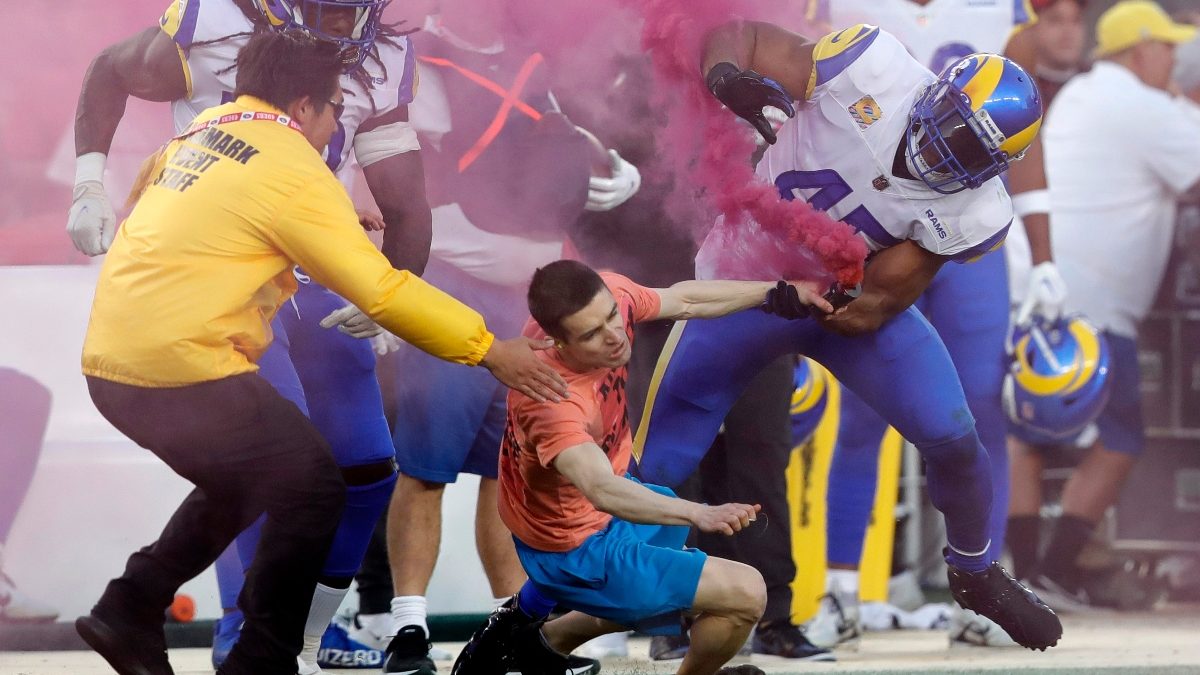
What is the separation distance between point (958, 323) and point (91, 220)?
7.53 ft

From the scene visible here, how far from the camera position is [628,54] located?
14.0 feet

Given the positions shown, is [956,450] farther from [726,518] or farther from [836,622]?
[836,622]

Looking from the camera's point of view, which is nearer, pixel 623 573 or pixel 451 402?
pixel 623 573

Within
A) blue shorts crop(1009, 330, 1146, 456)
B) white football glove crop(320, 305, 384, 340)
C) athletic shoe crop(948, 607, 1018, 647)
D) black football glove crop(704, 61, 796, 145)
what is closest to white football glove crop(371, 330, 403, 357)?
white football glove crop(320, 305, 384, 340)

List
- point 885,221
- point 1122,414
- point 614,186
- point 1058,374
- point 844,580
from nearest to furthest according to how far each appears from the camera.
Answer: point 885,221 → point 614,186 → point 844,580 → point 1058,374 → point 1122,414

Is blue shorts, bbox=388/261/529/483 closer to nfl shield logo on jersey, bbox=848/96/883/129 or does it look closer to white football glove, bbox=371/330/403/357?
white football glove, bbox=371/330/403/357

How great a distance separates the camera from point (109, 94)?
3.86 meters

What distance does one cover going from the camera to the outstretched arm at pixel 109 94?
3801 mm

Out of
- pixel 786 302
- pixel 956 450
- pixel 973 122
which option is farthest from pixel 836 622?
pixel 973 122

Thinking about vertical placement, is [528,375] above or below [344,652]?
above

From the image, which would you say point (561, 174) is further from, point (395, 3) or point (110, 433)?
point (110, 433)

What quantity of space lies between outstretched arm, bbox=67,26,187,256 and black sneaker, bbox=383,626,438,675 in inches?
46.1

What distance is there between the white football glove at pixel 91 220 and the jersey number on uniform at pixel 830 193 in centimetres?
154

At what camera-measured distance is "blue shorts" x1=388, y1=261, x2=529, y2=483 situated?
14.2 feet
